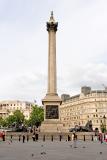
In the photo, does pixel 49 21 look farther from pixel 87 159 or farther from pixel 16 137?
pixel 87 159

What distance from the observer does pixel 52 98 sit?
71.9 m

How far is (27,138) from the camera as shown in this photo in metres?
61.2

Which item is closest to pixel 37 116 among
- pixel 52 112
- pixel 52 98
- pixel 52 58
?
pixel 52 58

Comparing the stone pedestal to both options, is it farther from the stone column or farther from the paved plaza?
the paved plaza

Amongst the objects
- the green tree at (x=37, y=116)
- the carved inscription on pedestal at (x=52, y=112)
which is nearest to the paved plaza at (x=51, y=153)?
the carved inscription on pedestal at (x=52, y=112)

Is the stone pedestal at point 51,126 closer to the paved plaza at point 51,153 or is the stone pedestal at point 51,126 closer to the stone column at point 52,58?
the stone column at point 52,58

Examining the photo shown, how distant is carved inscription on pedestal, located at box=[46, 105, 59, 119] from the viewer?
Result: 231 feet

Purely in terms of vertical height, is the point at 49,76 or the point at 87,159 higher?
the point at 49,76

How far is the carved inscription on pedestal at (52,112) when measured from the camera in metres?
70.4

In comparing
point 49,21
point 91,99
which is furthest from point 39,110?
point 49,21

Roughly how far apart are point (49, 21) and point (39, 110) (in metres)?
95.0

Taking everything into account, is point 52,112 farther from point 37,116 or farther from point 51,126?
point 37,116

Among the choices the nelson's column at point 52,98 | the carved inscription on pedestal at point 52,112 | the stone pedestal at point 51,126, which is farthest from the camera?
the carved inscription on pedestal at point 52,112

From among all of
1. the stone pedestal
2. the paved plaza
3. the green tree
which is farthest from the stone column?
the green tree
